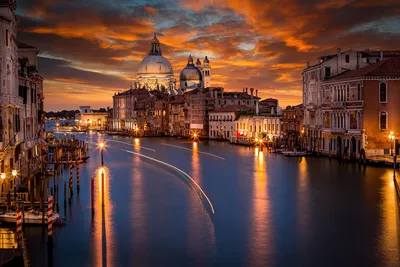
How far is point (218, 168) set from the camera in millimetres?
28172

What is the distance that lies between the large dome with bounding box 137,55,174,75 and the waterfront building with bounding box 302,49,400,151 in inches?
2535

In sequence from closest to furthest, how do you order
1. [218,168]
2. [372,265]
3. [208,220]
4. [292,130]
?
[372,265] → [208,220] → [218,168] → [292,130]

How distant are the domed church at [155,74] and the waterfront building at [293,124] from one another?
56.4m

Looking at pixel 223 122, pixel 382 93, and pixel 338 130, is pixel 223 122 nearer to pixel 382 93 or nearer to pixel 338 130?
pixel 338 130

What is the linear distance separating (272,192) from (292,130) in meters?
20.4

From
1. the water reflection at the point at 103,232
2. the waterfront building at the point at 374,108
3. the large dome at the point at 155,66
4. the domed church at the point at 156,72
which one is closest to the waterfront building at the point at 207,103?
the waterfront building at the point at 374,108

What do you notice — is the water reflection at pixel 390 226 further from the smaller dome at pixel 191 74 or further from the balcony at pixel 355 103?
the smaller dome at pixel 191 74

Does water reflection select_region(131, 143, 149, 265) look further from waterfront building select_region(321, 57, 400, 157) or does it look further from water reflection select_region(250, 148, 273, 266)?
waterfront building select_region(321, 57, 400, 157)

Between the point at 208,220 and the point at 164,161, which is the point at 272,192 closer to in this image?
the point at 208,220

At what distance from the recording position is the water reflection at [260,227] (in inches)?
466

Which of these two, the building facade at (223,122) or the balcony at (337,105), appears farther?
the building facade at (223,122)

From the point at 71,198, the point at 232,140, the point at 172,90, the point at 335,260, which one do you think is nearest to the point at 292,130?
the point at 232,140

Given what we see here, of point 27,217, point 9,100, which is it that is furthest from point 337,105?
point 27,217

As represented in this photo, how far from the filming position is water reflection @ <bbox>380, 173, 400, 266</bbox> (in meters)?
11.8
